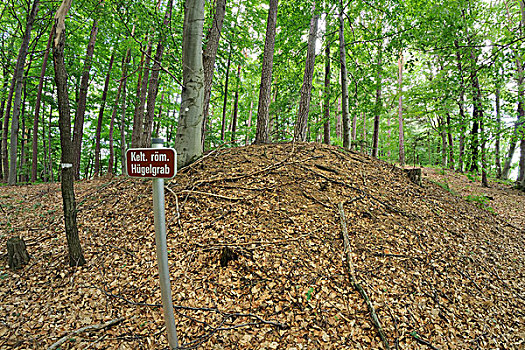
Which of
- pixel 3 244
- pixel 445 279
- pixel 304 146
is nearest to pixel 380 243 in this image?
pixel 445 279

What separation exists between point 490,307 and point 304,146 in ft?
14.4

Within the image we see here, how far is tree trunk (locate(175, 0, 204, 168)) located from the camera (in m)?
4.63

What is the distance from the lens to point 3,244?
156 inches

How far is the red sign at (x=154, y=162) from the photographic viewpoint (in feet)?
5.71

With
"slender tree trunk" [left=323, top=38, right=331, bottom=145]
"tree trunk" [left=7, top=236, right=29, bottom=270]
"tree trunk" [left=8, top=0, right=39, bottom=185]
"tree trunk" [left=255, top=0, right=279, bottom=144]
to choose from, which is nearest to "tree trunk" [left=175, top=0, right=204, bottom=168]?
"tree trunk" [left=255, top=0, right=279, bottom=144]

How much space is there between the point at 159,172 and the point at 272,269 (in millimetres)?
2028

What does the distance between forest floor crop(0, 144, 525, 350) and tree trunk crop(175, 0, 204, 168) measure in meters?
0.49

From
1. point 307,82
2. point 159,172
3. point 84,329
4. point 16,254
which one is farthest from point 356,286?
point 307,82

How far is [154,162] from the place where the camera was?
176cm

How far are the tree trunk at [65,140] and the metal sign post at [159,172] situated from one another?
158cm

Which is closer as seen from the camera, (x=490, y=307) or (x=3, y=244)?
(x=490, y=307)

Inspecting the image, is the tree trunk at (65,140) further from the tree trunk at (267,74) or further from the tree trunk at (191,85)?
the tree trunk at (267,74)

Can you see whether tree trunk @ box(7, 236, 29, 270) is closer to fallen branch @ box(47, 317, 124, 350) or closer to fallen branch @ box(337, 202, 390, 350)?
fallen branch @ box(47, 317, 124, 350)

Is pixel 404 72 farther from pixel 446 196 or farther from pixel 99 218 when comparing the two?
pixel 99 218
